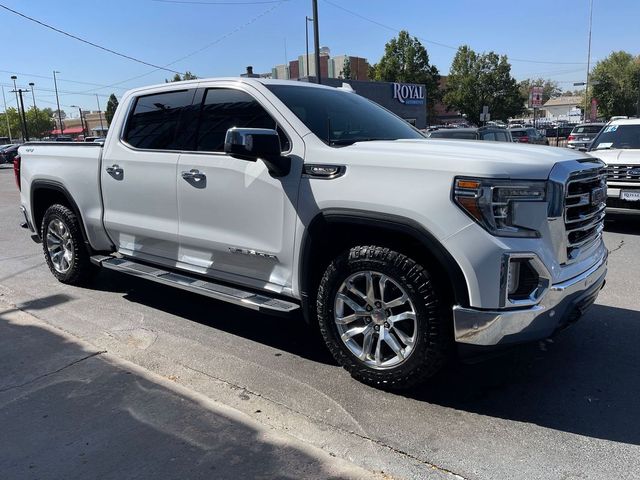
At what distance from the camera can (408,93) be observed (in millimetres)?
40750

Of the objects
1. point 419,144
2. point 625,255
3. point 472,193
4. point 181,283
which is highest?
point 419,144

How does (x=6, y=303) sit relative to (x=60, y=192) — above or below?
below

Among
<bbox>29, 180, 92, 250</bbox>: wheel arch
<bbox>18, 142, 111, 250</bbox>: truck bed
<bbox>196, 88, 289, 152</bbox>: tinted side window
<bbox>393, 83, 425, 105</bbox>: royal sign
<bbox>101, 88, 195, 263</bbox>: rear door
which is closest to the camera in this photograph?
<bbox>196, 88, 289, 152</bbox>: tinted side window

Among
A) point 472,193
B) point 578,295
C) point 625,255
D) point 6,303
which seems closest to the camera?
point 472,193

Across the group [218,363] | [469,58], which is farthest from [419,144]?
[469,58]

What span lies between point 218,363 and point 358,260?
1406 mm

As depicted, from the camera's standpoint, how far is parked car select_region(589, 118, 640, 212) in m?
8.26

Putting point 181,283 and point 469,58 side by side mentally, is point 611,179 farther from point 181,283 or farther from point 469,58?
point 469,58

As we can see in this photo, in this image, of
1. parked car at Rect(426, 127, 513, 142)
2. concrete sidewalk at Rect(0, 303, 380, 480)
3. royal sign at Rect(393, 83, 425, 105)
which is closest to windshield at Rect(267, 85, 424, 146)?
concrete sidewalk at Rect(0, 303, 380, 480)

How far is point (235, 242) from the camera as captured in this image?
409 centimetres

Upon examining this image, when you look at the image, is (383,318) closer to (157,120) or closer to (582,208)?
Answer: (582,208)

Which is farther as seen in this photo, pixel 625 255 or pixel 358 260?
pixel 625 255

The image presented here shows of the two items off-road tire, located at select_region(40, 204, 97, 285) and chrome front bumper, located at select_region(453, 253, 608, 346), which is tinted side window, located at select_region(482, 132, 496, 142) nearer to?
off-road tire, located at select_region(40, 204, 97, 285)

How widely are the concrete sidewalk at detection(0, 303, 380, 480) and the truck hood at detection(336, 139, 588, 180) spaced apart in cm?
167
